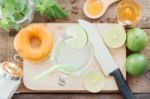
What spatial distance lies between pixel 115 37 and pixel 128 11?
7cm

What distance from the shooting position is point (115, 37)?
103cm

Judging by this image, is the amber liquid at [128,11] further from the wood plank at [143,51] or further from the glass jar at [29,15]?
the glass jar at [29,15]

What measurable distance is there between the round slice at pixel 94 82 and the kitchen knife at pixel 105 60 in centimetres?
2

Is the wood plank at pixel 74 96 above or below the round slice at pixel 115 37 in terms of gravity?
below

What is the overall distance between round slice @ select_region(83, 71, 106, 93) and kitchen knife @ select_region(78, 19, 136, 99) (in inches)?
0.7

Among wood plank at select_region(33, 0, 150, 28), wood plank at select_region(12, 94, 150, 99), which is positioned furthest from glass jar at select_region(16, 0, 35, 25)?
wood plank at select_region(12, 94, 150, 99)

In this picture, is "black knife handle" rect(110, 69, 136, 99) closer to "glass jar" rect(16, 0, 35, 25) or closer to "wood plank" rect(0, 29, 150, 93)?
"wood plank" rect(0, 29, 150, 93)

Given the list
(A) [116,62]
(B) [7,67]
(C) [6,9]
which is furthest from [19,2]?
(A) [116,62]

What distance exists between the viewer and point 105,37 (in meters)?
1.03

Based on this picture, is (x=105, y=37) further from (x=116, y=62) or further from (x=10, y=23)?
(x=10, y=23)

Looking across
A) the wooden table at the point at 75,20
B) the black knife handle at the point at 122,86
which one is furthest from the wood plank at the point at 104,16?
the black knife handle at the point at 122,86

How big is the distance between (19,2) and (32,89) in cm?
21

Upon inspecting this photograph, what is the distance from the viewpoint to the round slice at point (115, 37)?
3.37ft

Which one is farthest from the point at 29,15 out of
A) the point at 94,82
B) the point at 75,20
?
the point at 94,82
